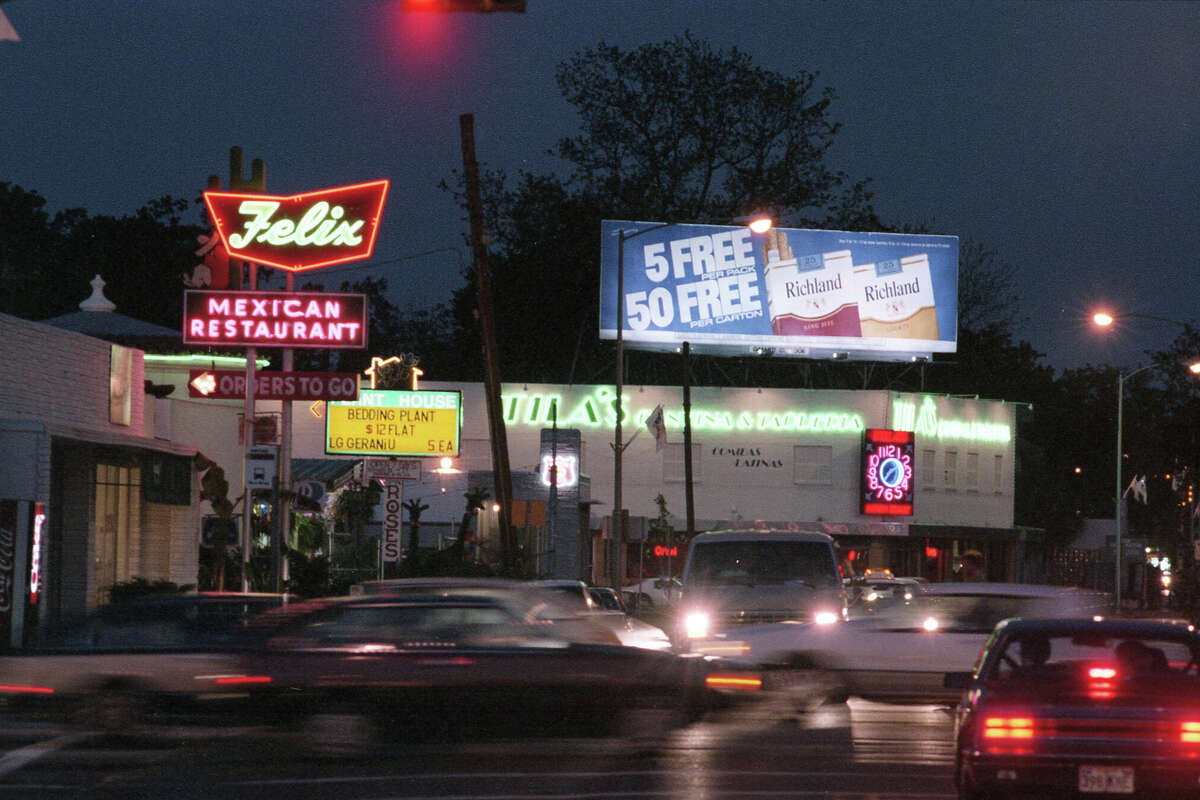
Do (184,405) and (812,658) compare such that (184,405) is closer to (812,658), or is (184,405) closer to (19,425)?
(19,425)

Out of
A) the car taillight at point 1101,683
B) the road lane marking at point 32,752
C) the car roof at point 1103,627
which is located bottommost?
the road lane marking at point 32,752

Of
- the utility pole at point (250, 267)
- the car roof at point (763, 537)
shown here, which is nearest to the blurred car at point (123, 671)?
the car roof at point (763, 537)

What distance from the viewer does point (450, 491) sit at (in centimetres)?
5259

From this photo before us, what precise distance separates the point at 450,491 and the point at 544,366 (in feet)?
71.1

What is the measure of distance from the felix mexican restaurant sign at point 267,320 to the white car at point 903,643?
13.9 m

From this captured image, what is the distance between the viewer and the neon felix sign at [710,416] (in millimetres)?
62125

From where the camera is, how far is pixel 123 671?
14109 millimetres

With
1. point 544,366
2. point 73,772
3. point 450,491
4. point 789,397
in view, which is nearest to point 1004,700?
point 73,772

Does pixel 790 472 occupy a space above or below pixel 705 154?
below

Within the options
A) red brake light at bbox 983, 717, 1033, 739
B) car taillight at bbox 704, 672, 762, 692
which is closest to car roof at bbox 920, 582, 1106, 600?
car taillight at bbox 704, 672, 762, 692

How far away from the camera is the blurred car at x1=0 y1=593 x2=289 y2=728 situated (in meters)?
14.0

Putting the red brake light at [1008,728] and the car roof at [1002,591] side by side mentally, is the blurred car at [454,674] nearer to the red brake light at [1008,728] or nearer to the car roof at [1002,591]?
the red brake light at [1008,728]

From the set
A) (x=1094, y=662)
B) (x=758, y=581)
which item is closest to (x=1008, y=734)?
(x=1094, y=662)

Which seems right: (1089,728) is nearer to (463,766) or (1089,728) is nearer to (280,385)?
(463,766)
